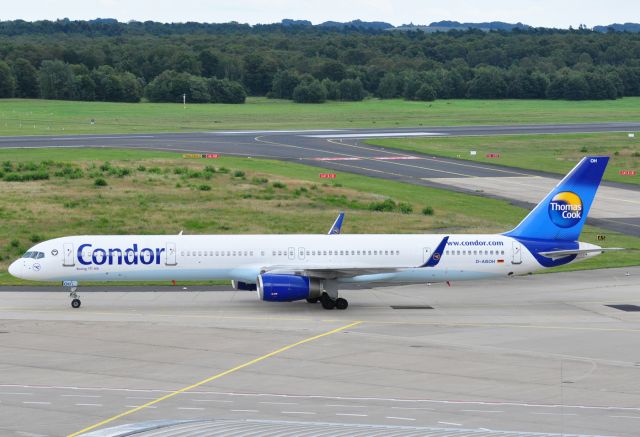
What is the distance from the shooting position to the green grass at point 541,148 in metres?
117

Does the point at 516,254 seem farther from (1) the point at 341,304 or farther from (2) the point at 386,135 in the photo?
(2) the point at 386,135

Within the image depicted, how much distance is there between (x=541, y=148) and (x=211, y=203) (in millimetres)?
60293

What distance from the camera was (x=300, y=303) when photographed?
5378 cm

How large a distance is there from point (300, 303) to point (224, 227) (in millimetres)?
22598

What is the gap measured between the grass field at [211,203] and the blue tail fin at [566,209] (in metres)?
11.4

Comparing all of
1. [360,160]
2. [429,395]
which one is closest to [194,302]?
[429,395]

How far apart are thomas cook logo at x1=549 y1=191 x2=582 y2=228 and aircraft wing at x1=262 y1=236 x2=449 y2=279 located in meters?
6.31

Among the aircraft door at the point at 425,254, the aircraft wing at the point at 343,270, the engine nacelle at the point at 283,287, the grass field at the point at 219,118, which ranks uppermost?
the aircraft door at the point at 425,254

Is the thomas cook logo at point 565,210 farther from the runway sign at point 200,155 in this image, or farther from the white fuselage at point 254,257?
the runway sign at point 200,155

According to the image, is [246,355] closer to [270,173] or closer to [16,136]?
[270,173]

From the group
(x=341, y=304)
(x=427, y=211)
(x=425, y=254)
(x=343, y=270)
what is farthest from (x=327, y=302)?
(x=427, y=211)

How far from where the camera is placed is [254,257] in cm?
5219

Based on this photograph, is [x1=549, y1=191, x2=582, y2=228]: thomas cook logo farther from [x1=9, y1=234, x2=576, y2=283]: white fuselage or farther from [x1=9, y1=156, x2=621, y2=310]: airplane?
[x1=9, y1=234, x2=576, y2=283]: white fuselage

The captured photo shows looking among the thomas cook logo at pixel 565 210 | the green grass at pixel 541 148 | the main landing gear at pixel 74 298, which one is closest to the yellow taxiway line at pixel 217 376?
the thomas cook logo at pixel 565 210
